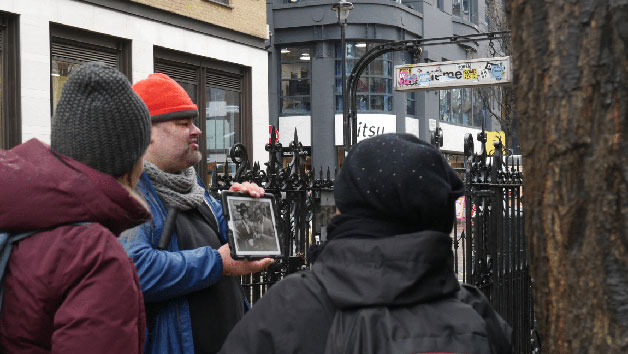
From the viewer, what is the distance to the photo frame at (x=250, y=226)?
3078mm

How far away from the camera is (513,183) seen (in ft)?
19.5

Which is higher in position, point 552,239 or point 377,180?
point 377,180

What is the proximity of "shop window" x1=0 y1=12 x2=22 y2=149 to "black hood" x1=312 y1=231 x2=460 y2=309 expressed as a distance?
10.5m

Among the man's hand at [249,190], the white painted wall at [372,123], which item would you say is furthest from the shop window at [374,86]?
the man's hand at [249,190]

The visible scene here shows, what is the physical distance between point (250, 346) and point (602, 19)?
1.05 m

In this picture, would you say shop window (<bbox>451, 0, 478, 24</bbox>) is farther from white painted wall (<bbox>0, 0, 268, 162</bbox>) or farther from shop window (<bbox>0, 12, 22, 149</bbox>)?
shop window (<bbox>0, 12, 22, 149</bbox>)

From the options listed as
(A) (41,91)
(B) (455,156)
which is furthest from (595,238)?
(B) (455,156)

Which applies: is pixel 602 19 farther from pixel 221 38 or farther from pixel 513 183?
pixel 221 38

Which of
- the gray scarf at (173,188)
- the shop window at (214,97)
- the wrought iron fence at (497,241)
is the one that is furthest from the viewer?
the shop window at (214,97)

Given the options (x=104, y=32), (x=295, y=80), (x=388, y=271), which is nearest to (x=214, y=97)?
(x=104, y=32)

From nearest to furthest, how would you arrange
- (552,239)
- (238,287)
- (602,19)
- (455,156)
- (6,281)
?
(602,19)
(552,239)
(6,281)
(238,287)
(455,156)

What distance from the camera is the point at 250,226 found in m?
3.18

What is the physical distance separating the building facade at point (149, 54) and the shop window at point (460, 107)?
22.7 metres

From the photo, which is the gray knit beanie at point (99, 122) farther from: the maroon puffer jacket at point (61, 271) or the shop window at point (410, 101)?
the shop window at point (410, 101)
